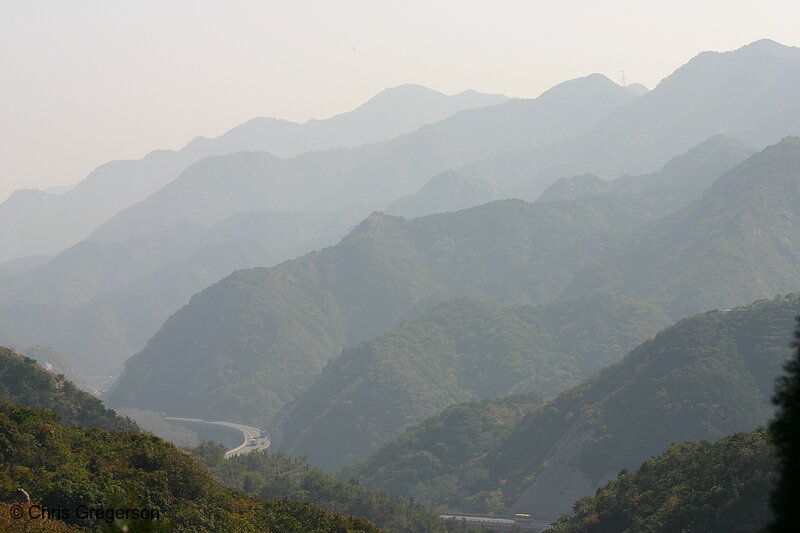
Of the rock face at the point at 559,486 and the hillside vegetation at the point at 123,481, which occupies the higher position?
the hillside vegetation at the point at 123,481

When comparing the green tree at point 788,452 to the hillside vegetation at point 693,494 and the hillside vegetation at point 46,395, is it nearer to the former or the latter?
the hillside vegetation at point 693,494

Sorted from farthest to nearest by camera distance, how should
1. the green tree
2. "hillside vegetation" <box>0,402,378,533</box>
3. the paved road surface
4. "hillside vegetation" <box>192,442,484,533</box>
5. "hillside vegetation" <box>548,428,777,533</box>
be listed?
the paved road surface < "hillside vegetation" <box>192,442,484,533</box> < "hillside vegetation" <box>548,428,777,533</box> < "hillside vegetation" <box>0,402,378,533</box> < the green tree

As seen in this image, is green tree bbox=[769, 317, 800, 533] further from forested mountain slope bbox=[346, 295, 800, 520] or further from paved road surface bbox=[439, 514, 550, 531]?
forested mountain slope bbox=[346, 295, 800, 520]

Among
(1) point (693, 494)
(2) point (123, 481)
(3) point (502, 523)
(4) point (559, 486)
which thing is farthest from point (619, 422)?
(2) point (123, 481)

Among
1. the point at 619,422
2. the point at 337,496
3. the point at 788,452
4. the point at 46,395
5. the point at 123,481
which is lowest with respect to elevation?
the point at 337,496

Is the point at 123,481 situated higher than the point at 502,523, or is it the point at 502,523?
the point at 123,481

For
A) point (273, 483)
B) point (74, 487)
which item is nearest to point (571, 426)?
point (273, 483)

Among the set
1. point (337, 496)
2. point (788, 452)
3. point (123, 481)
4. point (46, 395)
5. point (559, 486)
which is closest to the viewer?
point (788, 452)

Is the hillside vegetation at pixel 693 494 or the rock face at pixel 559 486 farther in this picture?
the rock face at pixel 559 486

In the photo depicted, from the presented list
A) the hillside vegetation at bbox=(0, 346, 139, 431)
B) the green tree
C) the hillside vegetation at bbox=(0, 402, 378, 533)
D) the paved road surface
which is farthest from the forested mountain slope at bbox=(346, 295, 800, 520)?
the green tree

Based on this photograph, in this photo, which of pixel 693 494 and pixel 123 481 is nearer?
pixel 123 481

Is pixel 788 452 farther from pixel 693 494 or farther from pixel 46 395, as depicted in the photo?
pixel 46 395

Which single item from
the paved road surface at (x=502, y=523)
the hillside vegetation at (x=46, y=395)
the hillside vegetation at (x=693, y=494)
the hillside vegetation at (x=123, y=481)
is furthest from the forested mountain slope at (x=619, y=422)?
the hillside vegetation at (x=123, y=481)

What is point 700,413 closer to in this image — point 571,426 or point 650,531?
point 571,426
